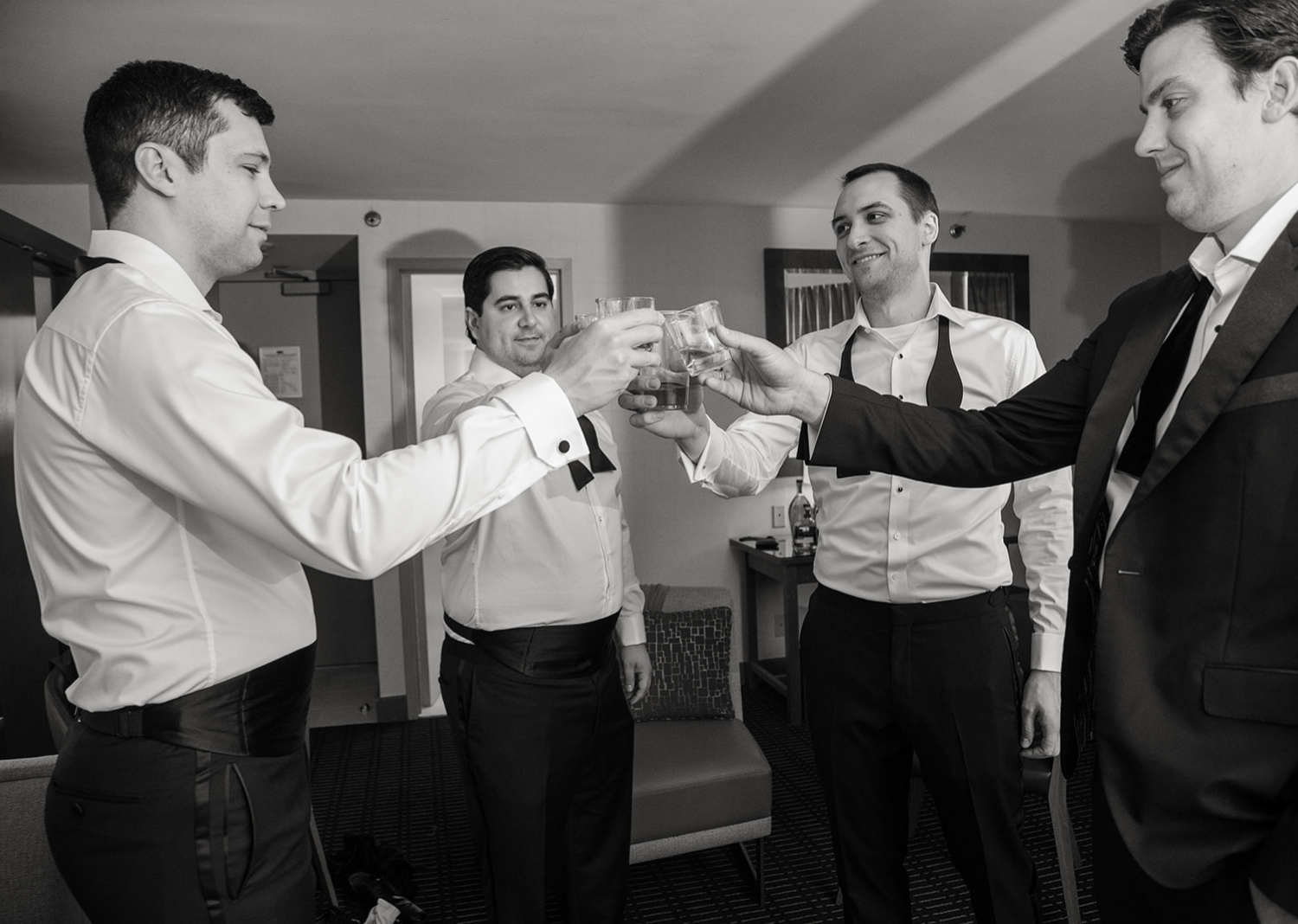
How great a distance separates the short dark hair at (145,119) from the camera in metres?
1.39

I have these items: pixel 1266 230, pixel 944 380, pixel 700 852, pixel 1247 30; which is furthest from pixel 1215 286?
pixel 700 852

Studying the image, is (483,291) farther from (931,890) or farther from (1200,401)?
(931,890)

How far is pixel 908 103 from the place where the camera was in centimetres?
347

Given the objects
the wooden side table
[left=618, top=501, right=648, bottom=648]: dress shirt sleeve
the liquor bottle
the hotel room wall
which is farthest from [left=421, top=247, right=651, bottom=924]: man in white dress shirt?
the hotel room wall

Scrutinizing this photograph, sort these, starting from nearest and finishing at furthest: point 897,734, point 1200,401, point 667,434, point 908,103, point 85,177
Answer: point 1200,401, point 667,434, point 897,734, point 908,103, point 85,177

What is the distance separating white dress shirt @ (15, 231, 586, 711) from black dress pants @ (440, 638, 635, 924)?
0.80m

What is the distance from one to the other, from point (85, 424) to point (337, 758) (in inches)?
135

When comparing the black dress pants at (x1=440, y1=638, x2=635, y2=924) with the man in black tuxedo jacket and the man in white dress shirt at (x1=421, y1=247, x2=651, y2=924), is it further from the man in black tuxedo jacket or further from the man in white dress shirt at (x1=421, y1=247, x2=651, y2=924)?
the man in black tuxedo jacket

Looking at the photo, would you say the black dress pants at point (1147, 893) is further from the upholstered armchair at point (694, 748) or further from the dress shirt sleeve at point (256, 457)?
the upholstered armchair at point (694, 748)

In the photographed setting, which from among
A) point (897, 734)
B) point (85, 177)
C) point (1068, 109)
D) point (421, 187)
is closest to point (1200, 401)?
point (897, 734)

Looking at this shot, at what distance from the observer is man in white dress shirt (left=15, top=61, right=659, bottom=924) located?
1.18 meters

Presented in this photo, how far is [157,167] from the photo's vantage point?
1.40m

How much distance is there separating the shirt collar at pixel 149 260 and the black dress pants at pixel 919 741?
1.48m

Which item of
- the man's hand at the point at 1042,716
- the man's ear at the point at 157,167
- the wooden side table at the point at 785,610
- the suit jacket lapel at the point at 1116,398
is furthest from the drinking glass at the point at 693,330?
the wooden side table at the point at 785,610
